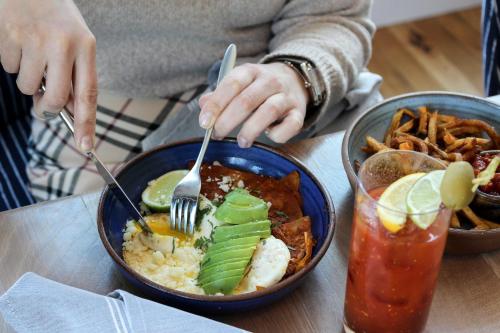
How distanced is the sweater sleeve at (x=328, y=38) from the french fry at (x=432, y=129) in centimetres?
21

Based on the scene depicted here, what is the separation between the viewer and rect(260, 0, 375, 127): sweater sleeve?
1376 millimetres

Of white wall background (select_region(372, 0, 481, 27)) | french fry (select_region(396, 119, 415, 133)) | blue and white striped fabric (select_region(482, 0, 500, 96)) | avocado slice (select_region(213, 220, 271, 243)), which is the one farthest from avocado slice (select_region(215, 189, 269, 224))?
white wall background (select_region(372, 0, 481, 27))

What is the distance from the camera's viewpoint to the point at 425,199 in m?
0.81

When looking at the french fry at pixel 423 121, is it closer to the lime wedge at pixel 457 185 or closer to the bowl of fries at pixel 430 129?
the bowl of fries at pixel 430 129

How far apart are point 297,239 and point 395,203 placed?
263mm

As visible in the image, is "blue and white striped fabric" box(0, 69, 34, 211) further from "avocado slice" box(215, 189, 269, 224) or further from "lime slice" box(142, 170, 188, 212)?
"avocado slice" box(215, 189, 269, 224)

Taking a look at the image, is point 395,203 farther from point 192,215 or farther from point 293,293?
point 192,215

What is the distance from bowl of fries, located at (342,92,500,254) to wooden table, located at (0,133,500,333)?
3.5 inches

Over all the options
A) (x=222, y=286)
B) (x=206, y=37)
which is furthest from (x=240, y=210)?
(x=206, y=37)

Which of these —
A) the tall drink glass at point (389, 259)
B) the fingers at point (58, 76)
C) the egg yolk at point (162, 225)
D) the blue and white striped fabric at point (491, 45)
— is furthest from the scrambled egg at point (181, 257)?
the blue and white striped fabric at point (491, 45)

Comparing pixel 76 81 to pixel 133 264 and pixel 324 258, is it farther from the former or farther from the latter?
pixel 324 258

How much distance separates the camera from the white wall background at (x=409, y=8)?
125 inches

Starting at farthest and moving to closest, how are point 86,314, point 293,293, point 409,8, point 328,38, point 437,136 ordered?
1. point 409,8
2. point 328,38
3. point 437,136
4. point 293,293
5. point 86,314

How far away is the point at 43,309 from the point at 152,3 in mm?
728
